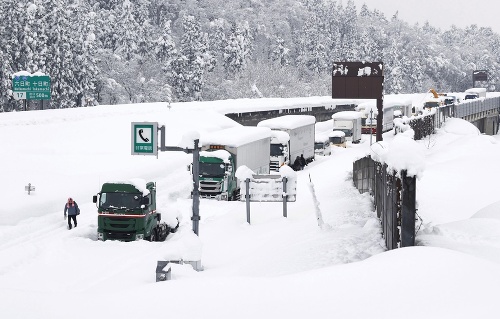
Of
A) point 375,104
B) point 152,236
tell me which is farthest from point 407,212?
point 375,104

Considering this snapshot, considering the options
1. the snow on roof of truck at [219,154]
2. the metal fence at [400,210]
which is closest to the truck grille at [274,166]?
the snow on roof of truck at [219,154]

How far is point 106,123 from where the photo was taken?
188 ft

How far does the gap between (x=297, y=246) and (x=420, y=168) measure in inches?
241

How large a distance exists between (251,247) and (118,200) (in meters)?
5.82

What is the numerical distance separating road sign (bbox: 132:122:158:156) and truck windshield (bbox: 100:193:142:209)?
5314mm

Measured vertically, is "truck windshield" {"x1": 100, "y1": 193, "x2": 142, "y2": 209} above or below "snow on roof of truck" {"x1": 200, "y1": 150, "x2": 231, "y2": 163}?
below

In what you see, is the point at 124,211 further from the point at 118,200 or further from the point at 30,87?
the point at 30,87

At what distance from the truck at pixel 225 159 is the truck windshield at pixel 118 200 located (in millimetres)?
10264

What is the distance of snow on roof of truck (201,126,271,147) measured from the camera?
117 feet

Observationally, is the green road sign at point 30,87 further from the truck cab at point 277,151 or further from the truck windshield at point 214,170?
the truck windshield at point 214,170

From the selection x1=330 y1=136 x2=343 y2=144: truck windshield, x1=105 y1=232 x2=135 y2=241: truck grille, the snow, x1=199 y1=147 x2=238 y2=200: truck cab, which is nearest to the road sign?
the snow

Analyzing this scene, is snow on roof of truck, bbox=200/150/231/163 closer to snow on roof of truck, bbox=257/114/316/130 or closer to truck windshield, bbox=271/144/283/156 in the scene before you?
truck windshield, bbox=271/144/283/156

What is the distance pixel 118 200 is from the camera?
2370 cm

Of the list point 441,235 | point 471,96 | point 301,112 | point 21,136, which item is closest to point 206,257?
point 441,235
